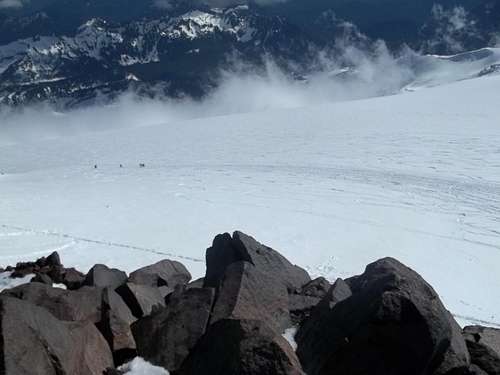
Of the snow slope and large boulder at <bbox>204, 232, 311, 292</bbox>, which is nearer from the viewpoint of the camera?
large boulder at <bbox>204, 232, 311, 292</bbox>

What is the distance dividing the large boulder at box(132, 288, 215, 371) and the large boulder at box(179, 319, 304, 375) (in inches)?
27.6

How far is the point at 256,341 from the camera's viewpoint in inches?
231

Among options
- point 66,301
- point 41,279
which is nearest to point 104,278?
point 41,279

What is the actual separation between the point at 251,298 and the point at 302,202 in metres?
17.1

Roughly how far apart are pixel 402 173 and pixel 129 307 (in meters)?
23.8

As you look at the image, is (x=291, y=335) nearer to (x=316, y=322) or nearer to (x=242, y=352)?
(x=316, y=322)

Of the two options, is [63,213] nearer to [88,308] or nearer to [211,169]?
[211,169]

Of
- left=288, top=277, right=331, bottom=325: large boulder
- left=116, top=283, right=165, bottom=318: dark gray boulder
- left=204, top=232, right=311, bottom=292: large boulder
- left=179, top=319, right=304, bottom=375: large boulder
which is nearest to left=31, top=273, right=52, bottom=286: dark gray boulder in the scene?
left=116, top=283, right=165, bottom=318: dark gray boulder

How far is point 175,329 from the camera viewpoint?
24.5 feet

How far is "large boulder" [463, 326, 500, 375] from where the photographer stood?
6735 mm

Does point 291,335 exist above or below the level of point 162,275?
above

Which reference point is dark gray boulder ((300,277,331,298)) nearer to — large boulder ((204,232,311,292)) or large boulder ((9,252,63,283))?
large boulder ((204,232,311,292))

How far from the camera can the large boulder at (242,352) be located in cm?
570

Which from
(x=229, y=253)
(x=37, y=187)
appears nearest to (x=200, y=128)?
(x=37, y=187)
